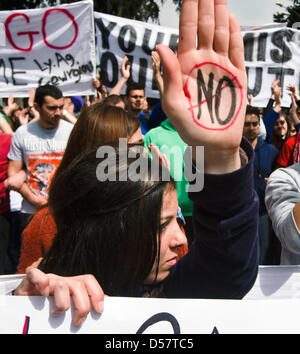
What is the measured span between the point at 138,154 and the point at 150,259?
1.10 ft

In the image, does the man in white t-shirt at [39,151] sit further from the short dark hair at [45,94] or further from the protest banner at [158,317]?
the protest banner at [158,317]

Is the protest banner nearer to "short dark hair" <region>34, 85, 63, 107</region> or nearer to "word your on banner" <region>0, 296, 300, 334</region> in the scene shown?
"word your on banner" <region>0, 296, 300, 334</region>

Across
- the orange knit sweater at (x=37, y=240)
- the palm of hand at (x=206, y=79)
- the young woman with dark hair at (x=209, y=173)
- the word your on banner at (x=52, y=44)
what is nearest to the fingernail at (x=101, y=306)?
the young woman with dark hair at (x=209, y=173)

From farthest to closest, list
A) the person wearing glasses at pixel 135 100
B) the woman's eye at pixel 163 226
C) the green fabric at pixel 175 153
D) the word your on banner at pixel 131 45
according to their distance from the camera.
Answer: the word your on banner at pixel 131 45 → the person wearing glasses at pixel 135 100 → the green fabric at pixel 175 153 → the woman's eye at pixel 163 226

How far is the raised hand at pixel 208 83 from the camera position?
2.80 ft

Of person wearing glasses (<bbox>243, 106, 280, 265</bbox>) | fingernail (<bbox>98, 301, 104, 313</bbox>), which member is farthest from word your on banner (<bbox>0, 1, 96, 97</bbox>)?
fingernail (<bbox>98, 301, 104, 313</bbox>)

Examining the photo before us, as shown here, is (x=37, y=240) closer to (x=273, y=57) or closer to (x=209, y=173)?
(x=209, y=173)

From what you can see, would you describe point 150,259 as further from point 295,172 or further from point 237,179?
point 295,172

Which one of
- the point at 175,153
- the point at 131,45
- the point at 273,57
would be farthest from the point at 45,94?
the point at 273,57

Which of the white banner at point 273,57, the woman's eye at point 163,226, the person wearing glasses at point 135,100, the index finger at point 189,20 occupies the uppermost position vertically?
the white banner at point 273,57

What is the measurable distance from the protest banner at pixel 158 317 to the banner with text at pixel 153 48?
410 centimetres

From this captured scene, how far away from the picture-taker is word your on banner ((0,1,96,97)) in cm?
439

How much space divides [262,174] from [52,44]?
2.55 metres
